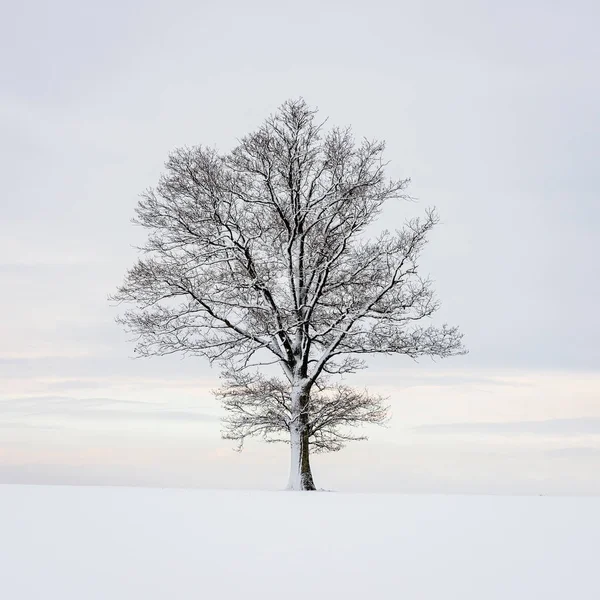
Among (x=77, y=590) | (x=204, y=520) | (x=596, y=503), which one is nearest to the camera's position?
(x=77, y=590)

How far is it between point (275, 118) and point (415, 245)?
5.32 metres

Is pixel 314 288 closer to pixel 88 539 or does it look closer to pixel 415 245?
pixel 415 245

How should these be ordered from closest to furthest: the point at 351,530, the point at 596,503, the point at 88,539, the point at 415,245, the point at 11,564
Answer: the point at 11,564 → the point at 88,539 → the point at 351,530 → the point at 596,503 → the point at 415,245

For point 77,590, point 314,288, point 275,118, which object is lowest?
point 77,590

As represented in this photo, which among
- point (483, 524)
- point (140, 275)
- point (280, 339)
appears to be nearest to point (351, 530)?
point (483, 524)

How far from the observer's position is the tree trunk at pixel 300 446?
63.1 feet

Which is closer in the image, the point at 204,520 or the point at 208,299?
the point at 204,520

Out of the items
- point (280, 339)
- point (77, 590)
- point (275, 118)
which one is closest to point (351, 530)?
point (77, 590)

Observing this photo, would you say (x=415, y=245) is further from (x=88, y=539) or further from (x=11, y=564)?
(x=11, y=564)

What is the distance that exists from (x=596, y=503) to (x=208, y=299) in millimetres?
10934

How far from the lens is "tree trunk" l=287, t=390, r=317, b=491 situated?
63.1 feet

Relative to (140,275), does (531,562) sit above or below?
below

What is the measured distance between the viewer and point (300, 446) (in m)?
19.6

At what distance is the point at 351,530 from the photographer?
36.0ft
